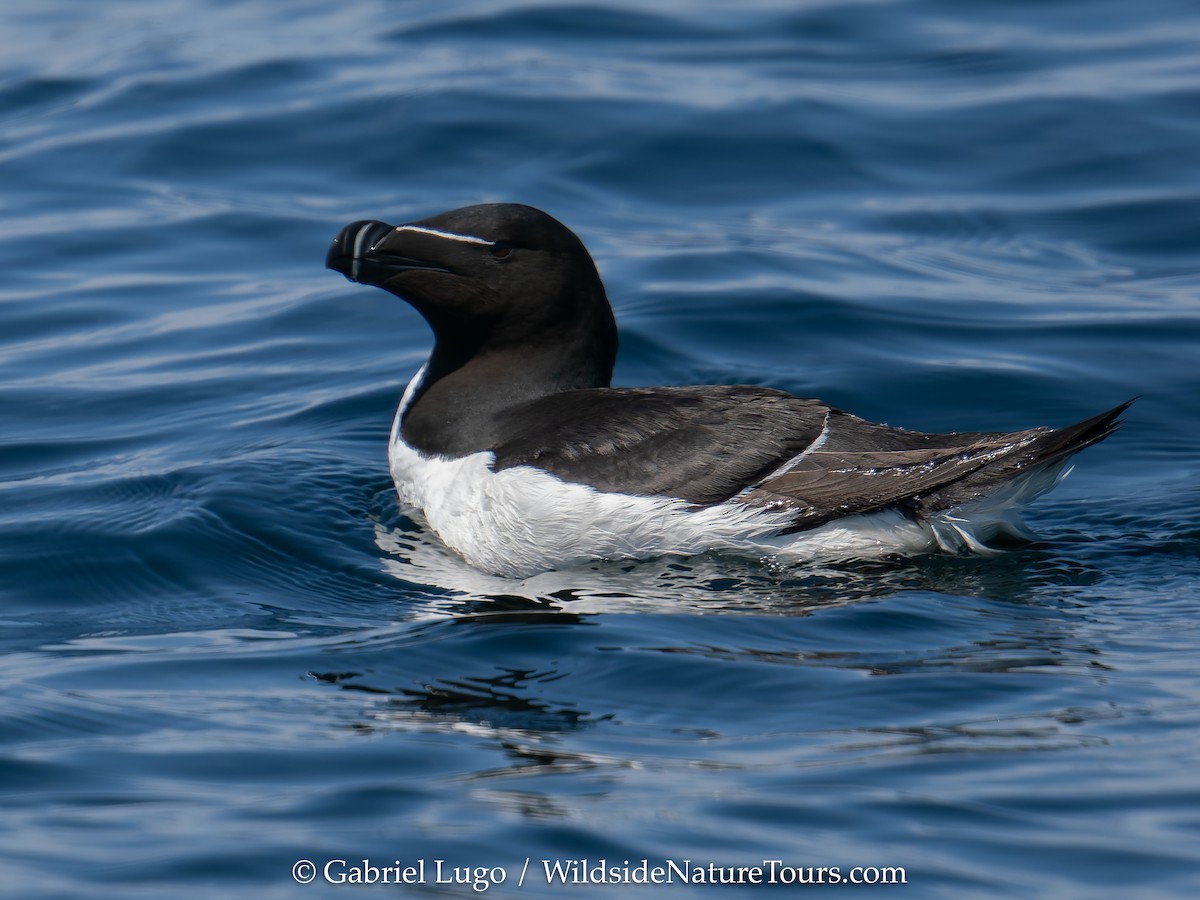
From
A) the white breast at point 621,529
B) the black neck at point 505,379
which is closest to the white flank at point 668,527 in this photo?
the white breast at point 621,529

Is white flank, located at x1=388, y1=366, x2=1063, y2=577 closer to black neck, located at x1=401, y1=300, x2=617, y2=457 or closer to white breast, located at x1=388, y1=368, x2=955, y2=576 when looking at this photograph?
white breast, located at x1=388, y1=368, x2=955, y2=576

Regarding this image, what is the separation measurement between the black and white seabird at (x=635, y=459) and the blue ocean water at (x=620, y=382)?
0.53 ft

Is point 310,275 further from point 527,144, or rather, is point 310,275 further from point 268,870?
point 268,870

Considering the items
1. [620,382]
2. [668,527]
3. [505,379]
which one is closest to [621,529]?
[668,527]

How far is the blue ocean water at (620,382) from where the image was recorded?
424 cm

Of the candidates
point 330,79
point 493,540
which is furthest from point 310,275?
point 493,540

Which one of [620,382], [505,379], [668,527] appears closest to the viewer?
[668,527]

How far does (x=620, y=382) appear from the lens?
8.79m

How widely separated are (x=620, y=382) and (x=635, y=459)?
2.73m

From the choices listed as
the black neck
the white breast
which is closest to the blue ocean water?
the white breast

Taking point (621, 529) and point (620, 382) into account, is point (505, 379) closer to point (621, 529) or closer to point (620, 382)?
point (621, 529)

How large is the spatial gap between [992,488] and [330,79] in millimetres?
8568

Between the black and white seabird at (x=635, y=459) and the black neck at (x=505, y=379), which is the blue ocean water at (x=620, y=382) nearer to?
the black and white seabird at (x=635, y=459)

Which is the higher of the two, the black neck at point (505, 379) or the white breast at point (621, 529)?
the black neck at point (505, 379)
